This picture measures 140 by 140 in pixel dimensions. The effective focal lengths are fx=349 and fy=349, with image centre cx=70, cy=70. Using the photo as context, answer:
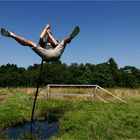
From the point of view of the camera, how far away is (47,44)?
738cm

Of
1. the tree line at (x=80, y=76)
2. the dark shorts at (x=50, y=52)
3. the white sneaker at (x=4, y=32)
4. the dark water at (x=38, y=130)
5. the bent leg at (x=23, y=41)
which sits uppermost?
the tree line at (x=80, y=76)

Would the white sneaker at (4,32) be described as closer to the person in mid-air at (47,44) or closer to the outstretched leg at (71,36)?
the person in mid-air at (47,44)

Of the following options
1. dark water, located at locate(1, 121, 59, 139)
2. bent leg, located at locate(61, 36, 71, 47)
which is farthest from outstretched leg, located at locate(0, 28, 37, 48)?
dark water, located at locate(1, 121, 59, 139)

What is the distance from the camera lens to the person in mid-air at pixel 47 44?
7.12 metres

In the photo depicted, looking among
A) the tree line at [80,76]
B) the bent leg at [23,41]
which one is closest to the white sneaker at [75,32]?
the bent leg at [23,41]

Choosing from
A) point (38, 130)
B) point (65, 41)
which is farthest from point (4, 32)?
point (38, 130)

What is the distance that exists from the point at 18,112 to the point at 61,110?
235cm

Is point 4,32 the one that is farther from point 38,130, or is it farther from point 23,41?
point 38,130

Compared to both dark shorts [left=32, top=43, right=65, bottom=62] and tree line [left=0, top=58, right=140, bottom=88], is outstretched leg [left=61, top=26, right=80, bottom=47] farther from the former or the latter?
tree line [left=0, top=58, right=140, bottom=88]

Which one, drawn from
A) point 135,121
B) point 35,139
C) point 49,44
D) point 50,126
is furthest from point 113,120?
point 49,44

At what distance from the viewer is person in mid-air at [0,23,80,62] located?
7.12 m

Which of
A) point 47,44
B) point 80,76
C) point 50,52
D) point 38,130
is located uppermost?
point 80,76

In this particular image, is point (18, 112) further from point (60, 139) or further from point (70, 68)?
point (70, 68)

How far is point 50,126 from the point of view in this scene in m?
12.9
